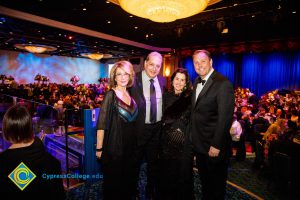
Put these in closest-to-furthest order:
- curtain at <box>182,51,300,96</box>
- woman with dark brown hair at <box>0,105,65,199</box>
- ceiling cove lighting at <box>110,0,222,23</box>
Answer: woman with dark brown hair at <box>0,105,65,199</box>
ceiling cove lighting at <box>110,0,222,23</box>
curtain at <box>182,51,300,96</box>

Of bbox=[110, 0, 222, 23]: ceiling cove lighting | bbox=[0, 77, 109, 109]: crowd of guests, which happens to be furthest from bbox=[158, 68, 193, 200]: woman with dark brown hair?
bbox=[0, 77, 109, 109]: crowd of guests

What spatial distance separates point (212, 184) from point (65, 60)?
791 inches

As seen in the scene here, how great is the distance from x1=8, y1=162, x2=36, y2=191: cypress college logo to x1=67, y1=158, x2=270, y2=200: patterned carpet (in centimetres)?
172

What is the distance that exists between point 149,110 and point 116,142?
0.64 meters

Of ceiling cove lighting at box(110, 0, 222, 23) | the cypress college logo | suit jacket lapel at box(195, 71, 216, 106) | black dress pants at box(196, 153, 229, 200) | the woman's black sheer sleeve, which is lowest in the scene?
black dress pants at box(196, 153, 229, 200)

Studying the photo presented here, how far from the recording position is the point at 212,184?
2.26 metres

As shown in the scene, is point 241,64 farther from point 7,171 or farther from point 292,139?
point 7,171

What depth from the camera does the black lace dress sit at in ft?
7.94

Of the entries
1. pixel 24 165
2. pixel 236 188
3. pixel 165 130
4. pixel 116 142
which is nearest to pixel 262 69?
pixel 236 188

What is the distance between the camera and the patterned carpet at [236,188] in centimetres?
298

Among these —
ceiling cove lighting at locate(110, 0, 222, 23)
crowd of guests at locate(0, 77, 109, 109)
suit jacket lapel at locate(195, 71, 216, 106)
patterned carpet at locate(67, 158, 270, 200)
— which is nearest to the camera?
suit jacket lapel at locate(195, 71, 216, 106)

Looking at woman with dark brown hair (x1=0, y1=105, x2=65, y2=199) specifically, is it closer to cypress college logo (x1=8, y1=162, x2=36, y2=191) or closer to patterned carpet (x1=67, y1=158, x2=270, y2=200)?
cypress college logo (x1=8, y1=162, x2=36, y2=191)

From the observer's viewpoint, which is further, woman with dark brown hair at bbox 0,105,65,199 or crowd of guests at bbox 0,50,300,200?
crowd of guests at bbox 0,50,300,200

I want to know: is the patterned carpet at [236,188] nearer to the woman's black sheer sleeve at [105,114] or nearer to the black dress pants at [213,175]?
the black dress pants at [213,175]
